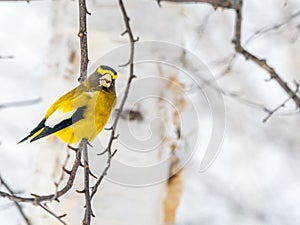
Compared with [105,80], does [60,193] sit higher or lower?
lower

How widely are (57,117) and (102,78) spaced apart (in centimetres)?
7

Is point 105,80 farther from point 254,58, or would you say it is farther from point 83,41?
point 254,58

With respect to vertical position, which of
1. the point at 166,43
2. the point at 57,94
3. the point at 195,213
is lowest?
the point at 195,213

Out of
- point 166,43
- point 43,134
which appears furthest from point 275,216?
point 43,134

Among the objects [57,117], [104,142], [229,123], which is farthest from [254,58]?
[229,123]

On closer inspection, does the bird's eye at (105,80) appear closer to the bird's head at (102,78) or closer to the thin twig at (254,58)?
the bird's head at (102,78)

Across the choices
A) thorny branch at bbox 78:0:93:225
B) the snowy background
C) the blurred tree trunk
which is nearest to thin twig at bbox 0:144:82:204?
thorny branch at bbox 78:0:93:225

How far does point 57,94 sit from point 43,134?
1.51 feet

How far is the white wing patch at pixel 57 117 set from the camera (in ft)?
2.21

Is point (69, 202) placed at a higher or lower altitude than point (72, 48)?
lower

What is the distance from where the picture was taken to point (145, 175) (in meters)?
1.08

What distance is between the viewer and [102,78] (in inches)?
25.6

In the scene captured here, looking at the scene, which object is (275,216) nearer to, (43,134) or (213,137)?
(213,137)

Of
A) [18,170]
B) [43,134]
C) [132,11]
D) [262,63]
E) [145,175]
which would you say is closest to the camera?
[43,134]
